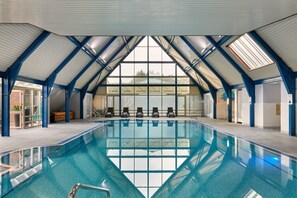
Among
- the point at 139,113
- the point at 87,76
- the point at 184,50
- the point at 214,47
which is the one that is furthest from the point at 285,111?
the point at 139,113

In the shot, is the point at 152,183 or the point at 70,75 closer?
the point at 152,183

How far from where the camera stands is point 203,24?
27.2 ft

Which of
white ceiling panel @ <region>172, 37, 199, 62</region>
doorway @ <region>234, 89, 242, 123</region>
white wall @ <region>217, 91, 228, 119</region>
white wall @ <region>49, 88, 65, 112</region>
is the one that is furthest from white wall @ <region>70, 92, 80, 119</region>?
doorway @ <region>234, 89, 242, 123</region>

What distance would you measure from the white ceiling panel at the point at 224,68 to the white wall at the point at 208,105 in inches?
232

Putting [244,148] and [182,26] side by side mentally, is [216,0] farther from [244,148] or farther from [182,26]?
[244,148]

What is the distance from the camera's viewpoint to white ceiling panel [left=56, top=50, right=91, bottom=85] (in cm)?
1458

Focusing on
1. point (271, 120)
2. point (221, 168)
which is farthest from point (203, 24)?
point (271, 120)

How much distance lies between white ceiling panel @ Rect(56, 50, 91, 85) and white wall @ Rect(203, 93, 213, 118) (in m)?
11.7

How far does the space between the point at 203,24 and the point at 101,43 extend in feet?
28.2

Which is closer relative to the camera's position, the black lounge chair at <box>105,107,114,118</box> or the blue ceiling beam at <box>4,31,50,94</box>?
the blue ceiling beam at <box>4,31,50,94</box>

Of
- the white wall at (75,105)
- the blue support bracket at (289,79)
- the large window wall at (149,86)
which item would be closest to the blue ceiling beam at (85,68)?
the white wall at (75,105)

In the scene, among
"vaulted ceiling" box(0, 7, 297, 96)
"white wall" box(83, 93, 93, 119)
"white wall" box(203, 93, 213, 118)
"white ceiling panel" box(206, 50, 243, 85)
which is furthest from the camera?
"white wall" box(203, 93, 213, 118)

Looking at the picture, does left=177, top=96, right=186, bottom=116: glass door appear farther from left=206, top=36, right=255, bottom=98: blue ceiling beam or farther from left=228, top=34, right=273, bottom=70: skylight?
left=228, top=34, right=273, bottom=70: skylight

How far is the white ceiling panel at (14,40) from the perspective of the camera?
8.34 meters
